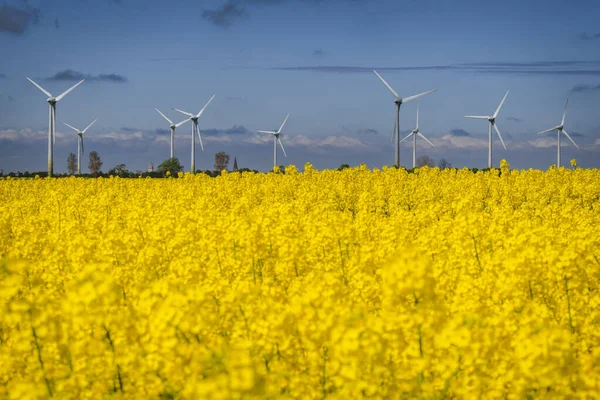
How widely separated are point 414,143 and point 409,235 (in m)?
60.3

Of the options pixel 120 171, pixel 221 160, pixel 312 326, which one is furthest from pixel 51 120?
pixel 221 160

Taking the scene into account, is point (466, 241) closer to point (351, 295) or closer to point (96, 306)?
point (351, 295)

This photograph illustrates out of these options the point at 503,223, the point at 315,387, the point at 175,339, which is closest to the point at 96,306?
the point at 175,339

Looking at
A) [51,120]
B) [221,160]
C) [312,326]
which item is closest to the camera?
[312,326]

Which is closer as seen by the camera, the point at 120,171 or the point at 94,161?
the point at 120,171

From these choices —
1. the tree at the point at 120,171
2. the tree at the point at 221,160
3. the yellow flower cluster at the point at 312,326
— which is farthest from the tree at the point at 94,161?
the yellow flower cluster at the point at 312,326

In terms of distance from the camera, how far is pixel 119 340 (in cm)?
670

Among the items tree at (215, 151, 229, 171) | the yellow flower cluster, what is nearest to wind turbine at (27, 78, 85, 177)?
the yellow flower cluster

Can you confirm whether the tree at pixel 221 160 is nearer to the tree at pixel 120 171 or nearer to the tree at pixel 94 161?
the tree at pixel 94 161

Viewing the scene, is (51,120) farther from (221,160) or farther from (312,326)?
(221,160)

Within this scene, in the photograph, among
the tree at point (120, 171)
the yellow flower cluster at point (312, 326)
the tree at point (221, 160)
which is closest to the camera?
the yellow flower cluster at point (312, 326)

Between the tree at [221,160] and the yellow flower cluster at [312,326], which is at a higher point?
the tree at [221,160]

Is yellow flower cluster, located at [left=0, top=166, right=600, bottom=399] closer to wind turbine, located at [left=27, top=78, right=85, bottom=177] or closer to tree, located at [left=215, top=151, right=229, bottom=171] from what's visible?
wind turbine, located at [left=27, top=78, right=85, bottom=177]

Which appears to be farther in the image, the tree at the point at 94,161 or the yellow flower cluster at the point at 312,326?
the tree at the point at 94,161
